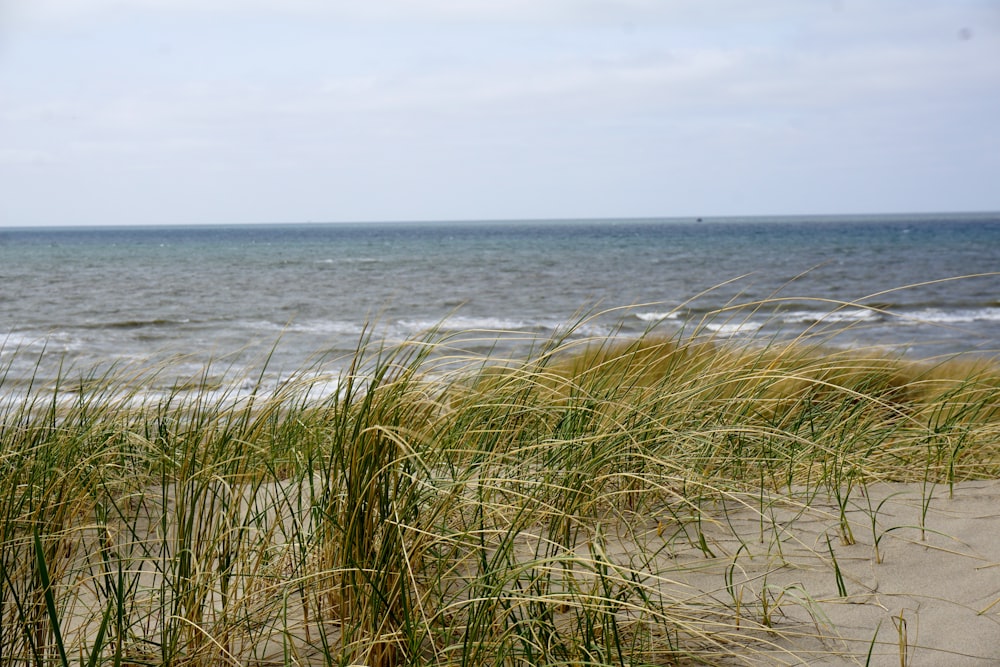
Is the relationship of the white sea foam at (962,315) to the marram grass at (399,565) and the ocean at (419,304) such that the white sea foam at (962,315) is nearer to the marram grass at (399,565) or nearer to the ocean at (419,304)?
the ocean at (419,304)

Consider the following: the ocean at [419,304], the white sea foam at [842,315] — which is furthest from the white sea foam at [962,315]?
the white sea foam at [842,315]

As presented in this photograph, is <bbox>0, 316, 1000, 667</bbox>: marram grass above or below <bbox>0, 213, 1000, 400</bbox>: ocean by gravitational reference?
above

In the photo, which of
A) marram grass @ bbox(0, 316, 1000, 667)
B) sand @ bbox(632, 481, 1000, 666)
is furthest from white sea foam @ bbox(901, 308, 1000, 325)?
marram grass @ bbox(0, 316, 1000, 667)

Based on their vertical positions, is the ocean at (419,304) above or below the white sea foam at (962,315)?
above

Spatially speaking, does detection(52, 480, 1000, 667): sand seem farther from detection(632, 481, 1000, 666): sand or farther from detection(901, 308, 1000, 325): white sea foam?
detection(901, 308, 1000, 325): white sea foam

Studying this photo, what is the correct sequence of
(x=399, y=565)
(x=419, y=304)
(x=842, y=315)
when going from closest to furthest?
(x=399, y=565) → (x=842, y=315) → (x=419, y=304)

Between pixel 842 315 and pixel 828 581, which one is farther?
pixel 842 315

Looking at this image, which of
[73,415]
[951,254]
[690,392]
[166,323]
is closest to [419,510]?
[690,392]

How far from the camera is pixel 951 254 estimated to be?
3828 centimetres

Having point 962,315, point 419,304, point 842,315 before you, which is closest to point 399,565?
point 842,315

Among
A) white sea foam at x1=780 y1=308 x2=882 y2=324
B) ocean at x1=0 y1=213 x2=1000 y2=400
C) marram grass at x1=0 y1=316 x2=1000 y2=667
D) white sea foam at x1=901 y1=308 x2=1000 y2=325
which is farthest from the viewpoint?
white sea foam at x1=901 y1=308 x2=1000 y2=325

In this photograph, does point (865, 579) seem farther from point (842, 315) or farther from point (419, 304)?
point (419, 304)

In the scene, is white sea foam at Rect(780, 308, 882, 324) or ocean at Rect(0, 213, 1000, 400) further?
ocean at Rect(0, 213, 1000, 400)

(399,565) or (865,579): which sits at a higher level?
(399,565)
